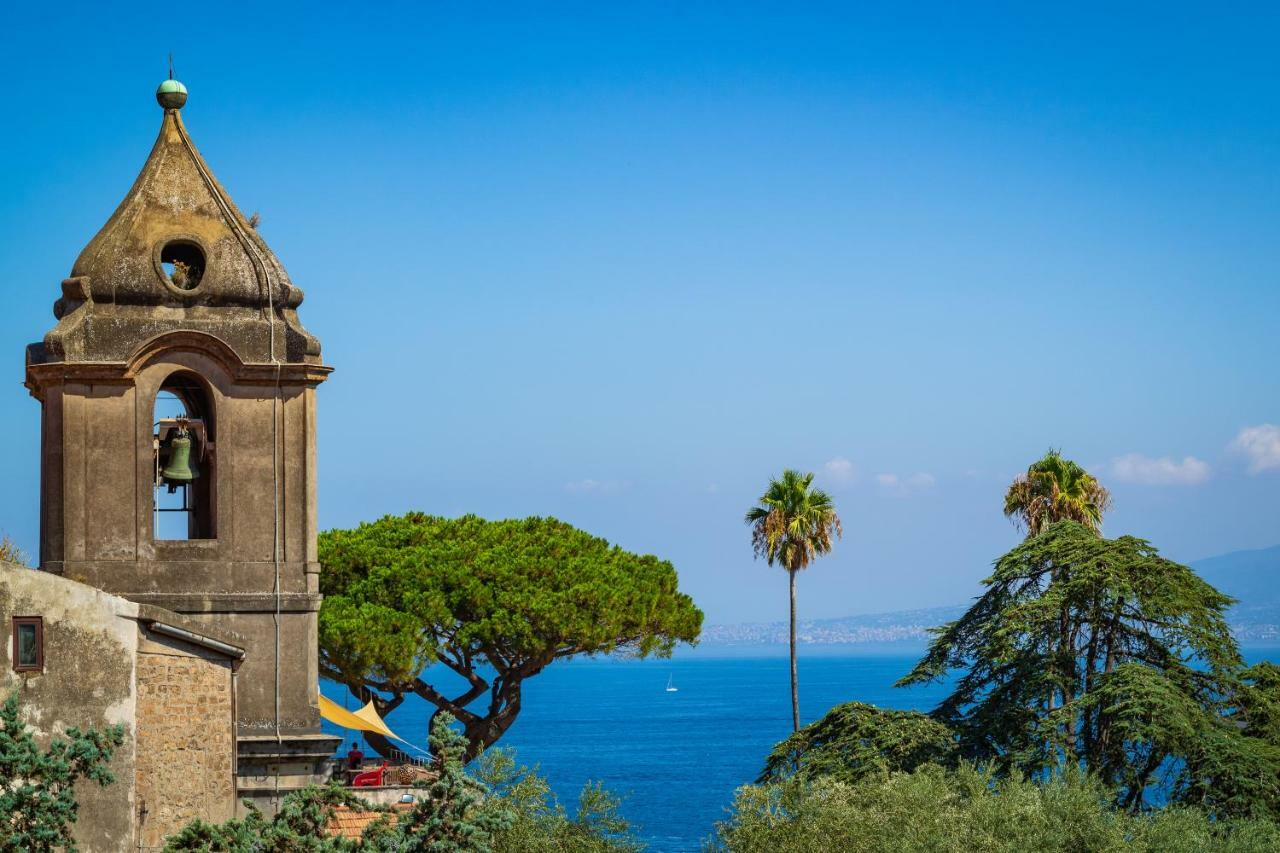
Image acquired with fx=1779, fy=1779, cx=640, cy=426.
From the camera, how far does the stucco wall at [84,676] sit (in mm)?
19766

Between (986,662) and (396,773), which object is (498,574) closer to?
(396,773)

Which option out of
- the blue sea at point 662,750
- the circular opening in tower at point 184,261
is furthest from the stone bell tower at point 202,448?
the blue sea at point 662,750

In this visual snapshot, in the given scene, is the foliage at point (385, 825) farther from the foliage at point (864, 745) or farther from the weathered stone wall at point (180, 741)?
the foliage at point (864, 745)

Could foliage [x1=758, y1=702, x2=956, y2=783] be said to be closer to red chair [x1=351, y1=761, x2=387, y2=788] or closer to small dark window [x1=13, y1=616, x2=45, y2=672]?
red chair [x1=351, y1=761, x2=387, y2=788]

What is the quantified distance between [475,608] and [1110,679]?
1668cm

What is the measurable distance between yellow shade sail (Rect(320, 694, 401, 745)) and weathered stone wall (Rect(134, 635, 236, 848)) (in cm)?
1240

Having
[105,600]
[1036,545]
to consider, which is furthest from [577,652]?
[105,600]

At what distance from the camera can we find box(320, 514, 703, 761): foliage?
3950cm

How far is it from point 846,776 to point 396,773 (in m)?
7.84

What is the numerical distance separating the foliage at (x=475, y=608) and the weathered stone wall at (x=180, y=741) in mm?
17081

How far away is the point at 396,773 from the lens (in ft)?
102

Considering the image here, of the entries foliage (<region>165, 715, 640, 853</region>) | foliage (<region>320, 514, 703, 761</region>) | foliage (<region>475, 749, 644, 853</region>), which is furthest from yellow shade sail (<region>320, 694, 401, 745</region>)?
foliage (<region>165, 715, 640, 853</region>)

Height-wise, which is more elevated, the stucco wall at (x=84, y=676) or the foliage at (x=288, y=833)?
the stucco wall at (x=84, y=676)

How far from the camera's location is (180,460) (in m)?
22.7
